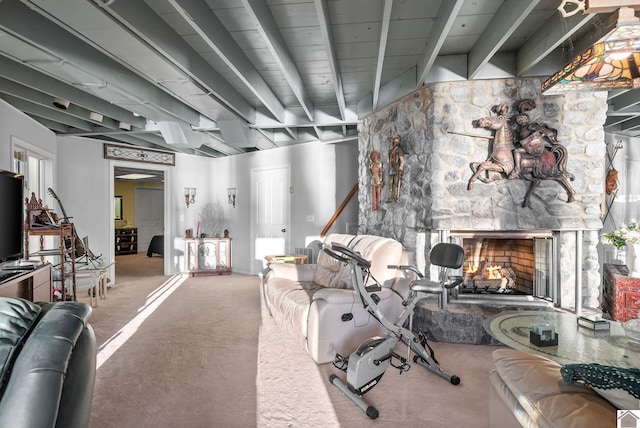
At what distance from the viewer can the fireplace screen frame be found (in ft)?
11.0

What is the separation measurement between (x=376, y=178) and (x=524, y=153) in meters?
1.54

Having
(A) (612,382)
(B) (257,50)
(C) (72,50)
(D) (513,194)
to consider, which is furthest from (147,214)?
(A) (612,382)

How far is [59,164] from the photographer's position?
5453mm

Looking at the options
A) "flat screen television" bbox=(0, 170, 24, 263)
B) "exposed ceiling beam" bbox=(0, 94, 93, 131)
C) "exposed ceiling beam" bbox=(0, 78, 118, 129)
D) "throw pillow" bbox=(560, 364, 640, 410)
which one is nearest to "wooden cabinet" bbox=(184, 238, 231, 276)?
"exposed ceiling beam" bbox=(0, 94, 93, 131)

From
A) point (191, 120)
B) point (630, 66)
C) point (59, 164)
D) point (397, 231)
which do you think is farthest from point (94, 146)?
point (630, 66)

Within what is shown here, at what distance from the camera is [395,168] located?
3.91m

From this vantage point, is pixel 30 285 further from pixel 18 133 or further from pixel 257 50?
pixel 257 50

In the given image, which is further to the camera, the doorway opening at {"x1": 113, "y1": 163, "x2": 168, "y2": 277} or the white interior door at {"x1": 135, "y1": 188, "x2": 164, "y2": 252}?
the white interior door at {"x1": 135, "y1": 188, "x2": 164, "y2": 252}

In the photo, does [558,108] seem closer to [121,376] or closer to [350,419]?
[350,419]

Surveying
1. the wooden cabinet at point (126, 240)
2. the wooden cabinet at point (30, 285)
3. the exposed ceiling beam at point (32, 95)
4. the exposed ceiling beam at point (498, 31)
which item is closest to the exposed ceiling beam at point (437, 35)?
the exposed ceiling beam at point (498, 31)

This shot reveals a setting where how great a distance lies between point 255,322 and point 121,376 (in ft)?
4.72

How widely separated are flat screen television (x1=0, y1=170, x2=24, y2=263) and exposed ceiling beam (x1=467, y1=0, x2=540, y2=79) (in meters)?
3.76

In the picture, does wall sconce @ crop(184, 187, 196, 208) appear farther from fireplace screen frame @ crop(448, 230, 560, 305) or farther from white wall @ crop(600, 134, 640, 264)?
white wall @ crop(600, 134, 640, 264)

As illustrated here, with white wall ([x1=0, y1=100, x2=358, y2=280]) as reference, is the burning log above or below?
below
